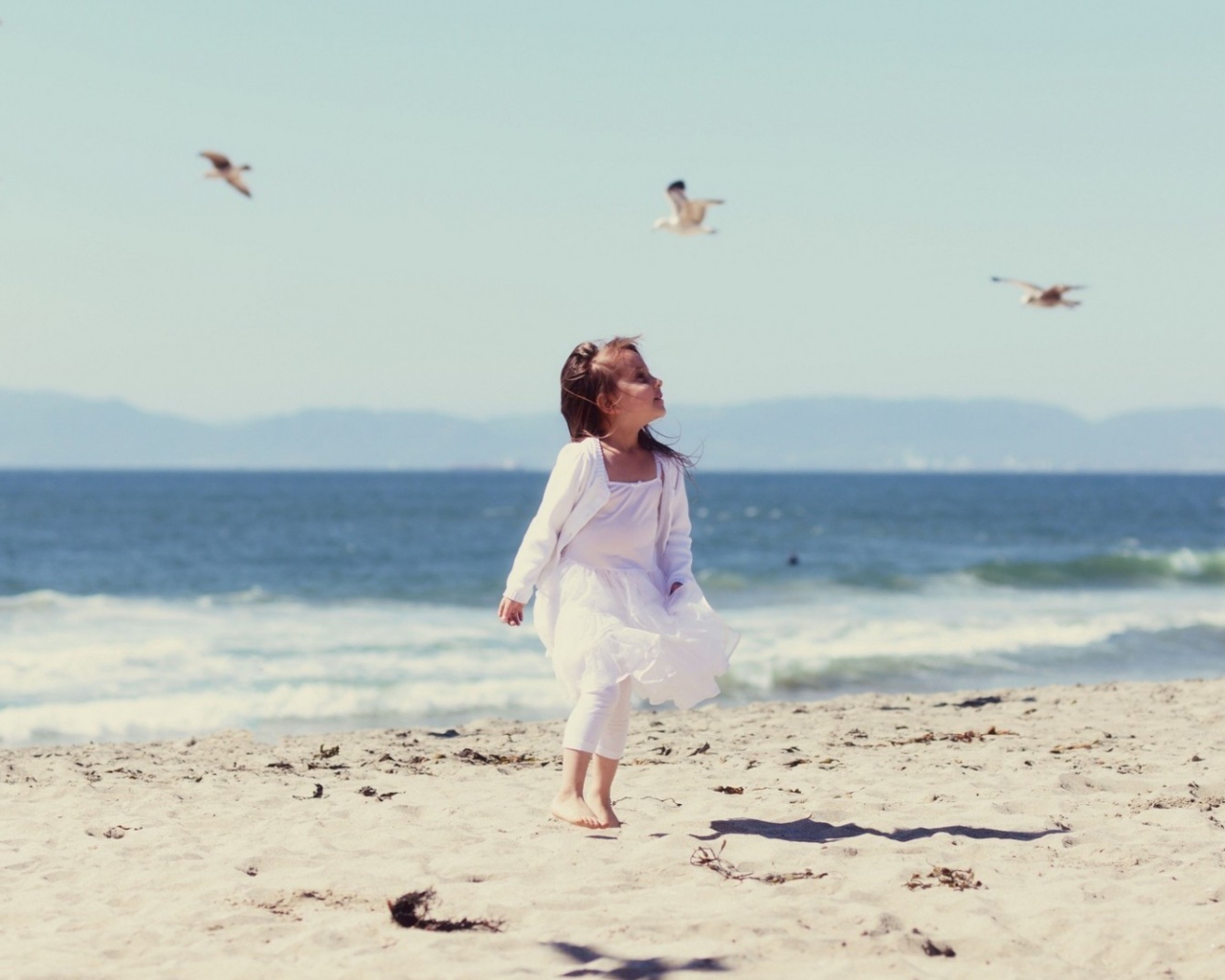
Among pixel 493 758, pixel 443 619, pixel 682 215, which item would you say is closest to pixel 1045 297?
pixel 682 215

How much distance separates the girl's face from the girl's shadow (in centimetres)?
158

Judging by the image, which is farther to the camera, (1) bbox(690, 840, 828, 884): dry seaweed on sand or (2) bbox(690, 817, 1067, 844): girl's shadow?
(2) bbox(690, 817, 1067, 844): girl's shadow

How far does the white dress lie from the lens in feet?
15.7

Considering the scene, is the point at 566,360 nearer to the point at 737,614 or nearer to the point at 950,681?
the point at 950,681

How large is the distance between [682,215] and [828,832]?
6901 millimetres

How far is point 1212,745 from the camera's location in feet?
23.5

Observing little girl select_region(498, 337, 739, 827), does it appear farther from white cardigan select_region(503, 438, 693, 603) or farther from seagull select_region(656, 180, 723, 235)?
seagull select_region(656, 180, 723, 235)

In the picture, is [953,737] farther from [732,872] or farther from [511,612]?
[511,612]

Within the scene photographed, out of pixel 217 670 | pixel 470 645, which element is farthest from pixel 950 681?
pixel 217 670

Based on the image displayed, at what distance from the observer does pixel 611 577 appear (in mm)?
4973

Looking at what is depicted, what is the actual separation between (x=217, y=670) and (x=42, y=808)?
747 centimetres

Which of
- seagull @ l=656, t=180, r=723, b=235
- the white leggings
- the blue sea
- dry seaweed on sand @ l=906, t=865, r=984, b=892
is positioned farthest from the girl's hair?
seagull @ l=656, t=180, r=723, b=235

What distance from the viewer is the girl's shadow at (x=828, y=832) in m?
4.97

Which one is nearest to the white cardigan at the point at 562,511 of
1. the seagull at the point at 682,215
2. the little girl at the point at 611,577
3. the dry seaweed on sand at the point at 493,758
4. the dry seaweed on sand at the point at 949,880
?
the little girl at the point at 611,577
